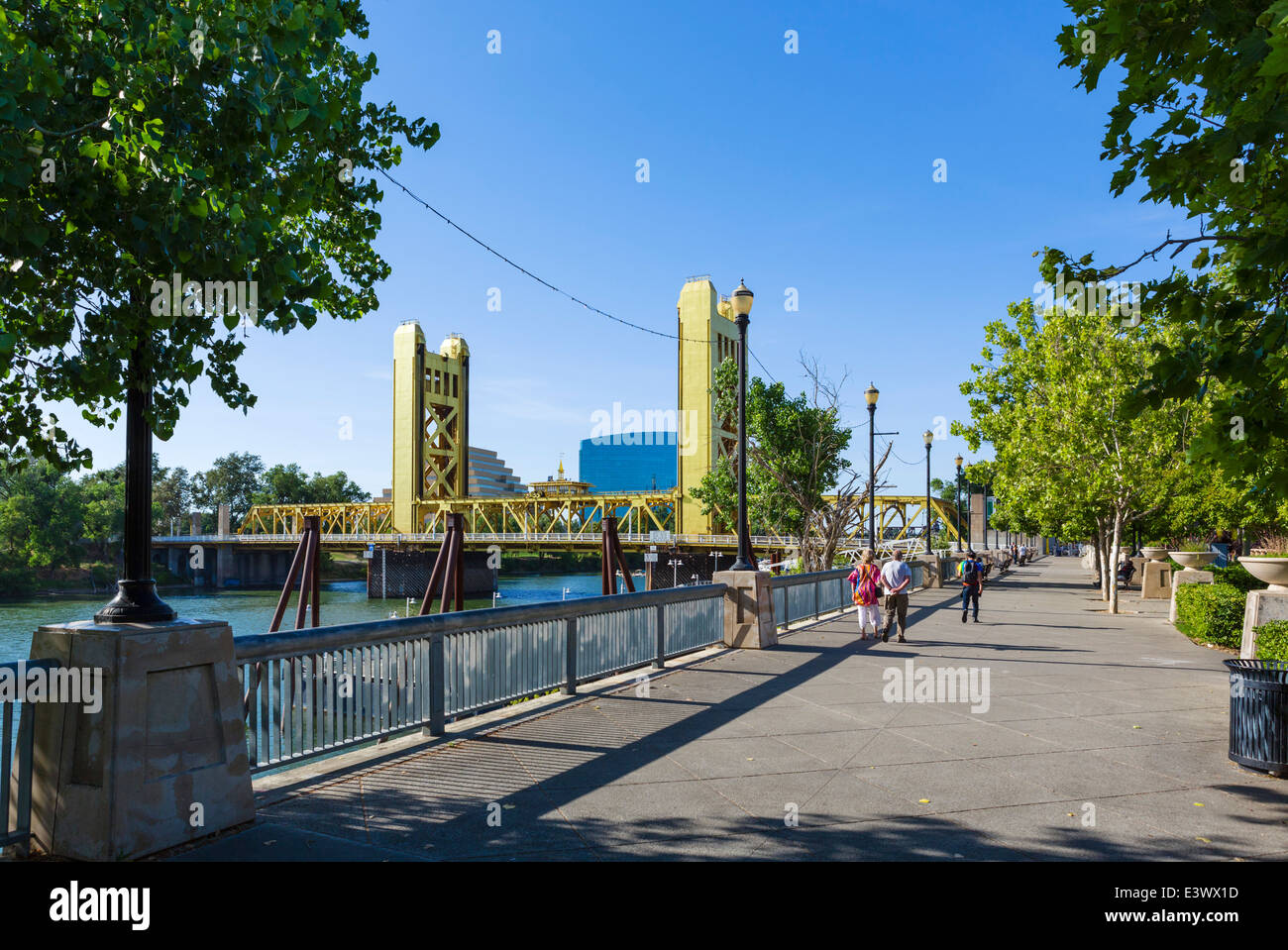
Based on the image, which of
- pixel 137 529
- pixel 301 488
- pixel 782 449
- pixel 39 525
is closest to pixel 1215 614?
pixel 137 529

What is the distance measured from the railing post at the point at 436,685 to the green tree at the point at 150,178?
2.85m

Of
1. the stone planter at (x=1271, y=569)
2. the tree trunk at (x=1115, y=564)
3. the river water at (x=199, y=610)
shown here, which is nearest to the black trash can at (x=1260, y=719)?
the stone planter at (x=1271, y=569)

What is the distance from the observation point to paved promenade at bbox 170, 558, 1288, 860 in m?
4.80

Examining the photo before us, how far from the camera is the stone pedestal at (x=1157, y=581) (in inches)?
1139

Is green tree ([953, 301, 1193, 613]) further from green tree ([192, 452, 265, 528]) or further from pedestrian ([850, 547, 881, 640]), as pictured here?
green tree ([192, 452, 265, 528])

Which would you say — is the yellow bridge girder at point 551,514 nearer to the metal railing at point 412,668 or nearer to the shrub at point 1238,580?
the shrub at point 1238,580

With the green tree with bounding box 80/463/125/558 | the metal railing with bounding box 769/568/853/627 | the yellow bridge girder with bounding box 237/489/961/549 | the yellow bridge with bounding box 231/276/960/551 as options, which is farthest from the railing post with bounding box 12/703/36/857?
the green tree with bounding box 80/463/125/558

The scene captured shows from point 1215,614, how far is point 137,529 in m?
16.6

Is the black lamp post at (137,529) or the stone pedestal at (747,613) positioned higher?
the black lamp post at (137,529)

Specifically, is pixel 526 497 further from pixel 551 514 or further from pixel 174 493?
pixel 174 493

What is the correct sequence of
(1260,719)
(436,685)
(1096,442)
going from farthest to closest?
1. (1096,442)
2. (436,685)
3. (1260,719)

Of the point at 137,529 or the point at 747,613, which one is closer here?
the point at 137,529

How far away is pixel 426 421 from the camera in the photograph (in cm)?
11450
